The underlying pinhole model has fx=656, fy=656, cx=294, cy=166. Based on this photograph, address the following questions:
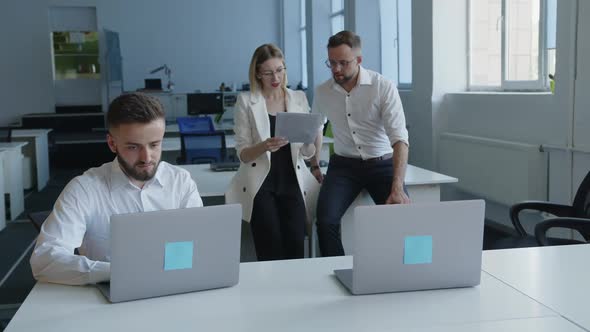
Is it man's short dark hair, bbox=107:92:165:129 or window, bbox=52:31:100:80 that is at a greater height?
window, bbox=52:31:100:80

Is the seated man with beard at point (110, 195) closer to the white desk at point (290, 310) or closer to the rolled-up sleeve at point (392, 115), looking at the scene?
the white desk at point (290, 310)

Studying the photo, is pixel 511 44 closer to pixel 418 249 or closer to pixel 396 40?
pixel 396 40

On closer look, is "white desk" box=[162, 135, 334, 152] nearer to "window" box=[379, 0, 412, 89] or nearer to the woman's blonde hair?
the woman's blonde hair

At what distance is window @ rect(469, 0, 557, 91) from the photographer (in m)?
5.04

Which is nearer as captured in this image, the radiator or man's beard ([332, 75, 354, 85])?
man's beard ([332, 75, 354, 85])

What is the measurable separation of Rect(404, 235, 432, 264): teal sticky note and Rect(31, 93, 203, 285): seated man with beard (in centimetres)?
81

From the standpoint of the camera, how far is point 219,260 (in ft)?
5.76

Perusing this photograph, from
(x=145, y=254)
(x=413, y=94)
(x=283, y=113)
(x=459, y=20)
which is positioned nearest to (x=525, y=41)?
(x=459, y=20)

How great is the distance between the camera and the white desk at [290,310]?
1561mm

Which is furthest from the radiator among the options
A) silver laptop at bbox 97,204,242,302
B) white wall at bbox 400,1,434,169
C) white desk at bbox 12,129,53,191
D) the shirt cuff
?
white desk at bbox 12,129,53,191

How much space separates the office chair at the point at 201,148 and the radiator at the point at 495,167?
6.85 feet

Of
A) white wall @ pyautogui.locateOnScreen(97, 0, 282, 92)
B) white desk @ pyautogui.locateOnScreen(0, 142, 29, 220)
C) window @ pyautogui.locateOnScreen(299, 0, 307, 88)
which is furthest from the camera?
window @ pyautogui.locateOnScreen(299, 0, 307, 88)

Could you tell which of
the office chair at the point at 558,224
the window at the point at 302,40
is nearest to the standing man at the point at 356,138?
the office chair at the point at 558,224

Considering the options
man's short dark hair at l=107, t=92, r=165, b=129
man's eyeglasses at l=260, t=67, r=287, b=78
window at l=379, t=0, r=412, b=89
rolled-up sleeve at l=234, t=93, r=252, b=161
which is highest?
window at l=379, t=0, r=412, b=89
